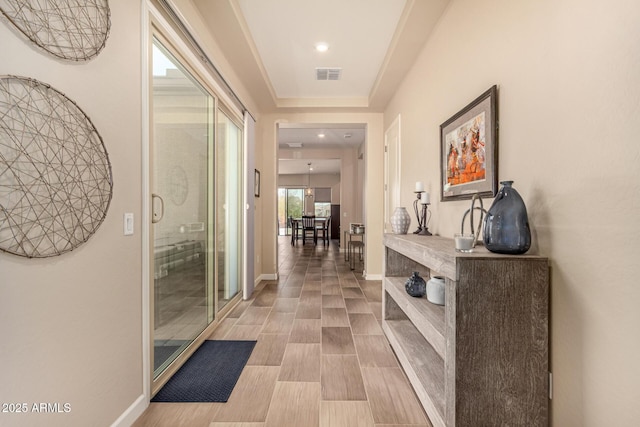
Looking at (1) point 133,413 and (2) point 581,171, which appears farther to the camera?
(1) point 133,413

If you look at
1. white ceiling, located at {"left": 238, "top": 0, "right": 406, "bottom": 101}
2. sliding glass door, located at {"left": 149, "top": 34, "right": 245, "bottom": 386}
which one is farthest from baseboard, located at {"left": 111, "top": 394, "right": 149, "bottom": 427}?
white ceiling, located at {"left": 238, "top": 0, "right": 406, "bottom": 101}

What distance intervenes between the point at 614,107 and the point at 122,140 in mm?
2079

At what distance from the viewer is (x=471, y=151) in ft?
6.04

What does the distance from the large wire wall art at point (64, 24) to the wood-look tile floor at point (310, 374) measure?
1.84 meters

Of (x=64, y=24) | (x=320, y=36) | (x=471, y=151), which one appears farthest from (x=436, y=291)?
(x=320, y=36)

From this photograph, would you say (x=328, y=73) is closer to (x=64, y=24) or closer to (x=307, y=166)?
(x=64, y=24)

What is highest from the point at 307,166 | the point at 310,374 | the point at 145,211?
the point at 307,166

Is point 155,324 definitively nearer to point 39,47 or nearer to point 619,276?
point 39,47

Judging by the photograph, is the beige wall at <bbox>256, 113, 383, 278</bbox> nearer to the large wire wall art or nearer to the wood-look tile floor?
the wood-look tile floor

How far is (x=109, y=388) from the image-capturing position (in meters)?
1.34

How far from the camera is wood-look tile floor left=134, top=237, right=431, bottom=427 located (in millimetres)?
1555

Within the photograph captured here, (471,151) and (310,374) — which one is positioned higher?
(471,151)

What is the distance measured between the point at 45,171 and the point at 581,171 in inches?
79.8

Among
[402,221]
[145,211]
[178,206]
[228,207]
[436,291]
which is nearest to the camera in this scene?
[145,211]
